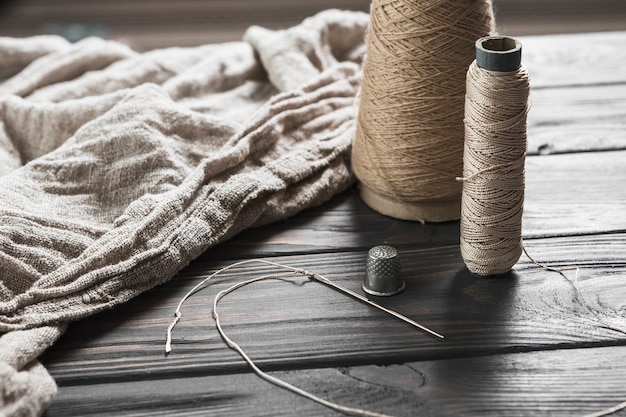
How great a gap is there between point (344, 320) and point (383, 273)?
7 centimetres

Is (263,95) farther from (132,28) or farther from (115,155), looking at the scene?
(132,28)

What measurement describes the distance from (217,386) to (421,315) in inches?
9.1

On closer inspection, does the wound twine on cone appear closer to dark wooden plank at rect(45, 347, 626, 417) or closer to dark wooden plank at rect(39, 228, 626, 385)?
dark wooden plank at rect(39, 228, 626, 385)

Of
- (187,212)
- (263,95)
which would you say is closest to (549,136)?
(263,95)

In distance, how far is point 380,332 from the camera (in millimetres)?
837

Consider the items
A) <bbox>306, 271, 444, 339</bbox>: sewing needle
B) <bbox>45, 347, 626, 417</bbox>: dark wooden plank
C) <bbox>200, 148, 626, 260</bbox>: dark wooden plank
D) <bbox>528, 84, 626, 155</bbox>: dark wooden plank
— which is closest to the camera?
<bbox>45, 347, 626, 417</bbox>: dark wooden plank

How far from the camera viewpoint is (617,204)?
3.43 ft

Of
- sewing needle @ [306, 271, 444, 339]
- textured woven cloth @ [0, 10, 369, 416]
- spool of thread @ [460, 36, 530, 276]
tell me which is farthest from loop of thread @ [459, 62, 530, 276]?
textured woven cloth @ [0, 10, 369, 416]

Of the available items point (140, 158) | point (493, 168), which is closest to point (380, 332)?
point (493, 168)

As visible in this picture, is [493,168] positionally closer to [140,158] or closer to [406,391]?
[406,391]

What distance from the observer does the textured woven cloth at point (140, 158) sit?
0.85m

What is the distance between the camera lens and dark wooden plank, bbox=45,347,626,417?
2.43ft

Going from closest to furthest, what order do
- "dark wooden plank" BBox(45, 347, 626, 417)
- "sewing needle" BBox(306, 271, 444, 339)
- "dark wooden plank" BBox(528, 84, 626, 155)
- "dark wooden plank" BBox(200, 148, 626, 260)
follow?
"dark wooden plank" BBox(45, 347, 626, 417)
"sewing needle" BBox(306, 271, 444, 339)
"dark wooden plank" BBox(200, 148, 626, 260)
"dark wooden plank" BBox(528, 84, 626, 155)

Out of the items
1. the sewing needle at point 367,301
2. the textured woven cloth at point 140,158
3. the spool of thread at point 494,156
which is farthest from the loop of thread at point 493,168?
the textured woven cloth at point 140,158
